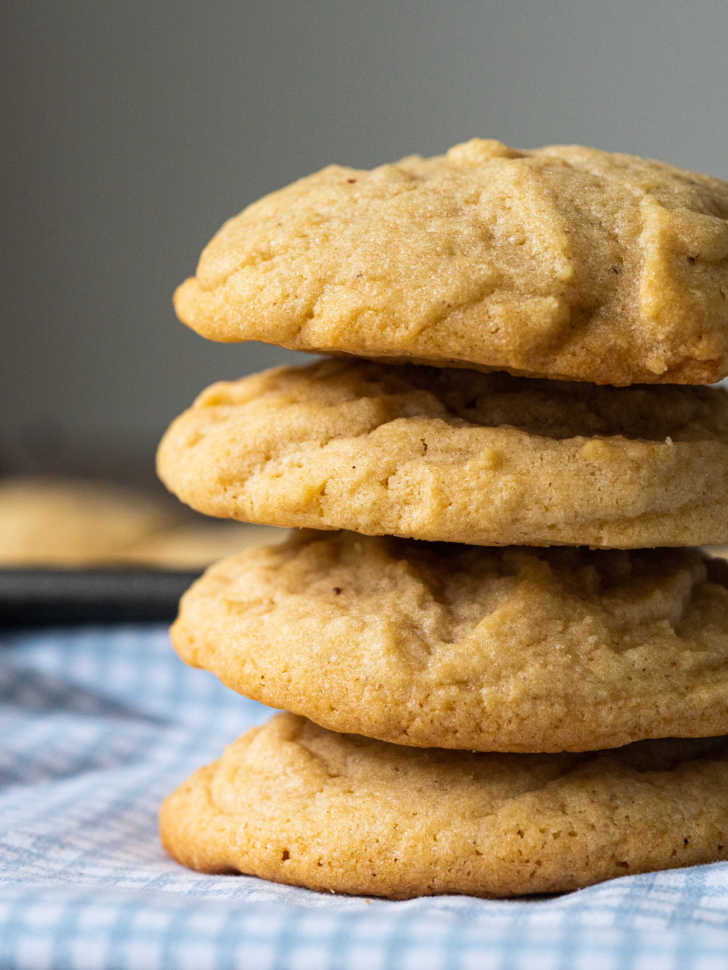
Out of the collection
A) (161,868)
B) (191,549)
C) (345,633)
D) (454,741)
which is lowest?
(191,549)

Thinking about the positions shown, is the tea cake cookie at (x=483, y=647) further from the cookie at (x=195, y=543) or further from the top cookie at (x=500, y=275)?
the cookie at (x=195, y=543)

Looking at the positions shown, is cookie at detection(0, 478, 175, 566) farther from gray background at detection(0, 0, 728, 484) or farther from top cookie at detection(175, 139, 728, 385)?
top cookie at detection(175, 139, 728, 385)

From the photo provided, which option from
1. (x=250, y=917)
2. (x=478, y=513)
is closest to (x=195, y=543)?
(x=478, y=513)

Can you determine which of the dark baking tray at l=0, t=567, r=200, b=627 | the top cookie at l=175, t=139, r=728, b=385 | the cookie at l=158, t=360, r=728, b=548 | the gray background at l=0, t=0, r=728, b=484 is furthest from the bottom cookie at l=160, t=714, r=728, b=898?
the gray background at l=0, t=0, r=728, b=484

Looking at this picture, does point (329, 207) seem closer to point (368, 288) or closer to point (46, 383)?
point (368, 288)

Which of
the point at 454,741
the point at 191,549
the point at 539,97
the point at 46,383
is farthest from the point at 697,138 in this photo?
the point at 454,741

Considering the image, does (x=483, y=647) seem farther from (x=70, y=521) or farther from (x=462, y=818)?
(x=70, y=521)

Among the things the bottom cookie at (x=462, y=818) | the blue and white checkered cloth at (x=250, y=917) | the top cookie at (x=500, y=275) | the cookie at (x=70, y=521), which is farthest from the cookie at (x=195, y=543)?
the top cookie at (x=500, y=275)
